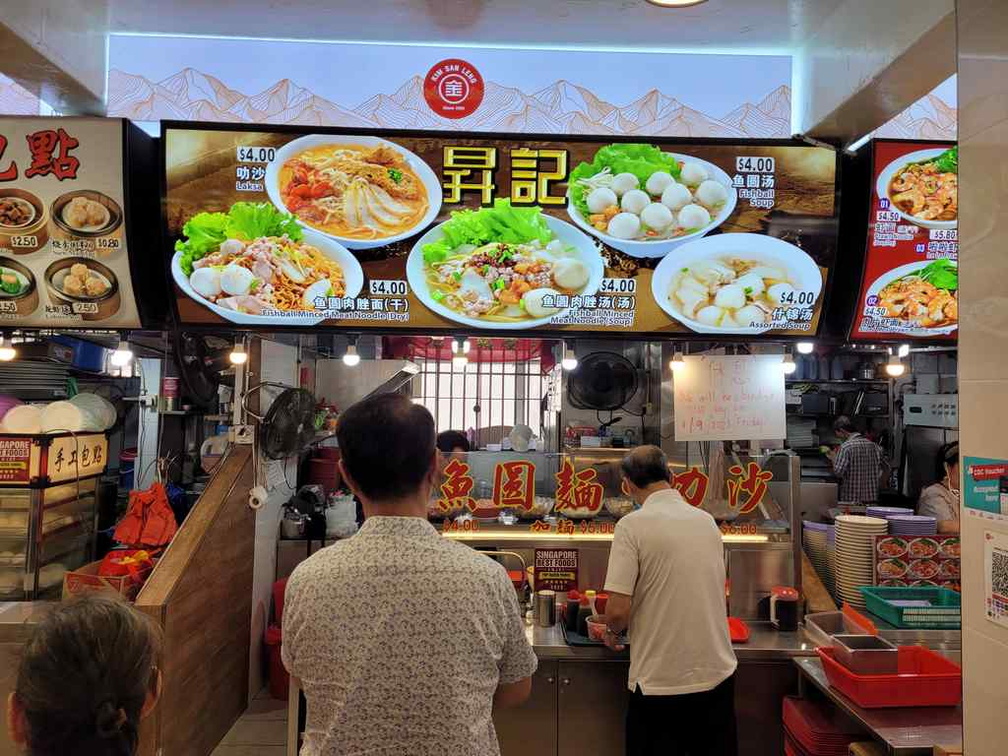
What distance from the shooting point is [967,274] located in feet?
7.05

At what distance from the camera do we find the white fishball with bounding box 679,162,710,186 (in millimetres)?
3684

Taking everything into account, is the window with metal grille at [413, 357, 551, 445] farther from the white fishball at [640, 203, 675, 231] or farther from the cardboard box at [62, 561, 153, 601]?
the white fishball at [640, 203, 675, 231]

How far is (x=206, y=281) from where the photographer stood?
363 cm

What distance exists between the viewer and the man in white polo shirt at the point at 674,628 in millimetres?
3086

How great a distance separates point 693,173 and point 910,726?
2.71 meters

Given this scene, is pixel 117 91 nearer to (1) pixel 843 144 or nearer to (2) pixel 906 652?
(1) pixel 843 144

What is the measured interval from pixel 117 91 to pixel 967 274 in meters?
4.28

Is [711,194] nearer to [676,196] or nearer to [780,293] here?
[676,196]

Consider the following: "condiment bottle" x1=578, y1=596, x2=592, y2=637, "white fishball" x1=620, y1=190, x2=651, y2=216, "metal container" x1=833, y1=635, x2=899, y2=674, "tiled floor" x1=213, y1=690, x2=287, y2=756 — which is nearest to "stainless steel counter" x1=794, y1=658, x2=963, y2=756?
"metal container" x1=833, y1=635, x2=899, y2=674

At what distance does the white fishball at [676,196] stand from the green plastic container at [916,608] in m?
2.49

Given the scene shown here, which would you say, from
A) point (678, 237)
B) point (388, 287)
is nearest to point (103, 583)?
point (388, 287)

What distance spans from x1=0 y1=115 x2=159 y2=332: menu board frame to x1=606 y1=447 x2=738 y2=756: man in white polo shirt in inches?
106

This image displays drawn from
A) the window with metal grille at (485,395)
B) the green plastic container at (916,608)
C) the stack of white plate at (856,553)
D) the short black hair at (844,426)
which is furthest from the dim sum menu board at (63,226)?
the short black hair at (844,426)

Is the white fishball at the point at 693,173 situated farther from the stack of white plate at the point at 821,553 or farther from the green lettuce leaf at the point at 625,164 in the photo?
the stack of white plate at the point at 821,553
